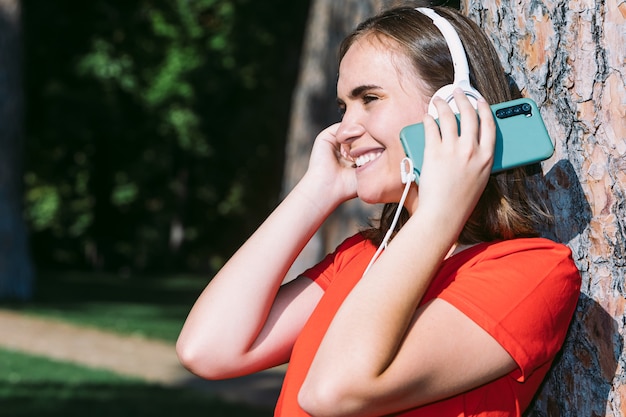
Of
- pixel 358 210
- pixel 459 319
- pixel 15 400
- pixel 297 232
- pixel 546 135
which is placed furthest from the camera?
pixel 15 400

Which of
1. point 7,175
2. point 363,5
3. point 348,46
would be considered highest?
point 348,46

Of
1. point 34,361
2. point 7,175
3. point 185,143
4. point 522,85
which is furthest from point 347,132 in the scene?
point 185,143

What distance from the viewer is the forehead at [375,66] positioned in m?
2.13

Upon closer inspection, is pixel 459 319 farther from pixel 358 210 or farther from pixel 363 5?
pixel 363 5

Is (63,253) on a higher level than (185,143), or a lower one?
lower

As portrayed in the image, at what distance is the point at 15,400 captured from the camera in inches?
331

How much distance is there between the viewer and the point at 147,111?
27.6 meters

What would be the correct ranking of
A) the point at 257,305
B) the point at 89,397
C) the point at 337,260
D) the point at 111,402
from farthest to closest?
the point at 89,397 → the point at 111,402 → the point at 337,260 → the point at 257,305

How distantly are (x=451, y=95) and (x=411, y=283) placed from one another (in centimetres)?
45

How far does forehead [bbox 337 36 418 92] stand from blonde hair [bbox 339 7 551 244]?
0.05ft

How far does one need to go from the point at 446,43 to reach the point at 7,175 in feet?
54.0

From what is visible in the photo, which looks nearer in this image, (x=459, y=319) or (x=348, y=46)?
(x=459, y=319)

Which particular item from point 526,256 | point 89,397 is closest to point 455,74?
point 526,256

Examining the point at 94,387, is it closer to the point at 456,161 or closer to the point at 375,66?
the point at 375,66
